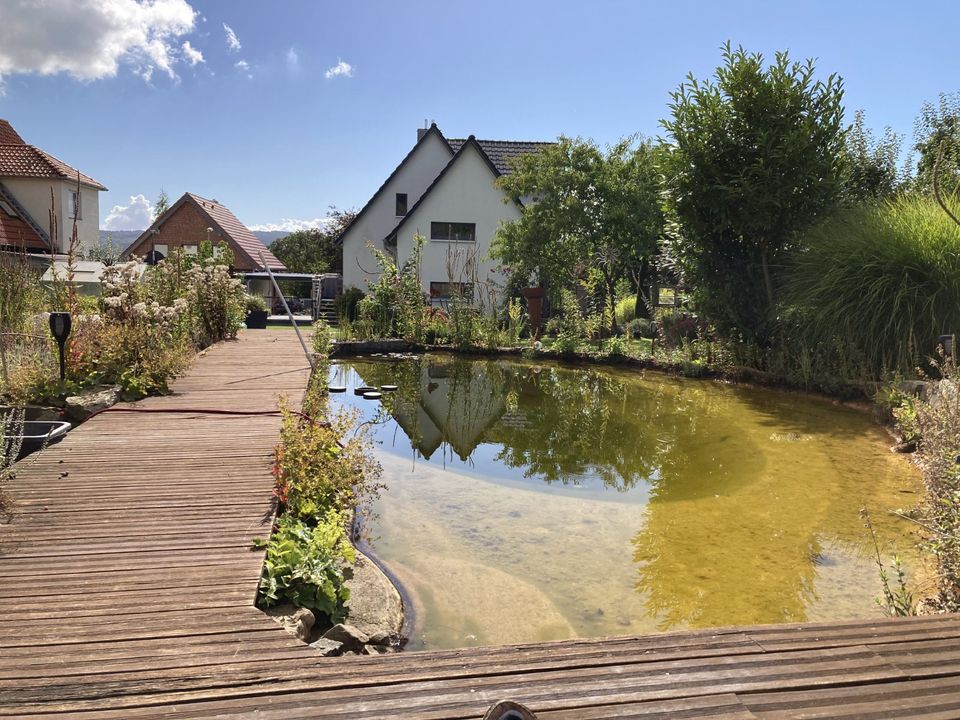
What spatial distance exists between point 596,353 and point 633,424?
5628mm

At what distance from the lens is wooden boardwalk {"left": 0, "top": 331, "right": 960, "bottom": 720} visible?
6.94 ft

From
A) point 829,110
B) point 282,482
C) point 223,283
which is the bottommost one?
point 282,482

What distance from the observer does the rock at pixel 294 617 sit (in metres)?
2.98

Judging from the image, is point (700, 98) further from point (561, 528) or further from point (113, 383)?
point (113, 383)

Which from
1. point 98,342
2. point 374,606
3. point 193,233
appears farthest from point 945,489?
point 193,233

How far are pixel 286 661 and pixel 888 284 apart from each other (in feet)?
31.7

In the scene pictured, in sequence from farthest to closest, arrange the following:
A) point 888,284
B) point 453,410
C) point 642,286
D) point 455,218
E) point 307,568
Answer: point 455,218
point 642,286
point 453,410
point 888,284
point 307,568

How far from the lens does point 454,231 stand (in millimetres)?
24172

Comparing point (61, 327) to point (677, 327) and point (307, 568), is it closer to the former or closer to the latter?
point (307, 568)

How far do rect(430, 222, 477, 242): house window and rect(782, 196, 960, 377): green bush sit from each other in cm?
1496

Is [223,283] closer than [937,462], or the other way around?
[937,462]

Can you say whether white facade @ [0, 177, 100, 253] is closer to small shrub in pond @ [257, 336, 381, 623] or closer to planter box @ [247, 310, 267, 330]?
planter box @ [247, 310, 267, 330]

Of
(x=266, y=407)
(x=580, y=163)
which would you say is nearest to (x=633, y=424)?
(x=266, y=407)

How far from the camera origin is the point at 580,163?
17094 mm
